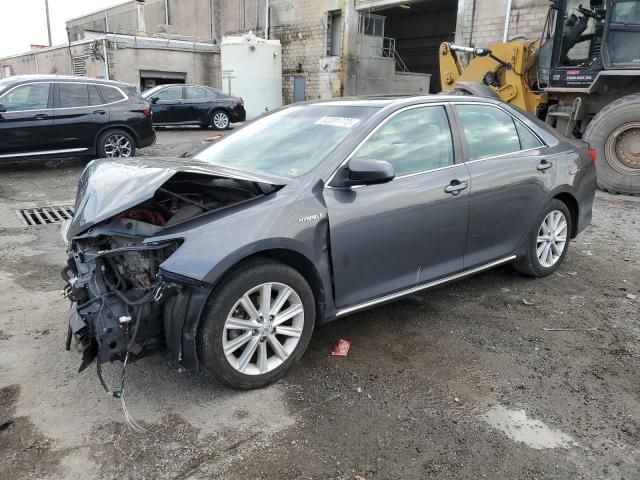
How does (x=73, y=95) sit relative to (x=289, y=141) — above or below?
below

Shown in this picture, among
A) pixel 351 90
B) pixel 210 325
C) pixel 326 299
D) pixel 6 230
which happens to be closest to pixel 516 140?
pixel 326 299

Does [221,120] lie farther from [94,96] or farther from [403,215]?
[403,215]

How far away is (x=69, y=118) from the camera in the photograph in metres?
→ 9.37

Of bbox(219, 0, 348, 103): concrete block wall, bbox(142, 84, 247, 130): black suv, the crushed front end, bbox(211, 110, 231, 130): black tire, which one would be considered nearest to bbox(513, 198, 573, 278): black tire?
the crushed front end

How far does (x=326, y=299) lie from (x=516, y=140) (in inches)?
91.9

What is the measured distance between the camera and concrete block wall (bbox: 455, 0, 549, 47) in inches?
563

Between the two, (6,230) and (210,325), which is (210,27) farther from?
(210,325)

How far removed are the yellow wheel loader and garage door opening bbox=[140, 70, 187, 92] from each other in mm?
17394

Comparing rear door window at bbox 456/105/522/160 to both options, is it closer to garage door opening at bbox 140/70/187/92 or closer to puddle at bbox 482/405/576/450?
puddle at bbox 482/405/576/450

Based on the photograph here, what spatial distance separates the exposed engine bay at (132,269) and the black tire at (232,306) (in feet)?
0.73

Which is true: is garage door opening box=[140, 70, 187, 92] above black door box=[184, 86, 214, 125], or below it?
above

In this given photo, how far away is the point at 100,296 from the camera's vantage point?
2.69 metres

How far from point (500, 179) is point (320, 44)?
64.4 ft

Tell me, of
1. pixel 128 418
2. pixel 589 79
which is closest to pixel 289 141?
pixel 128 418
